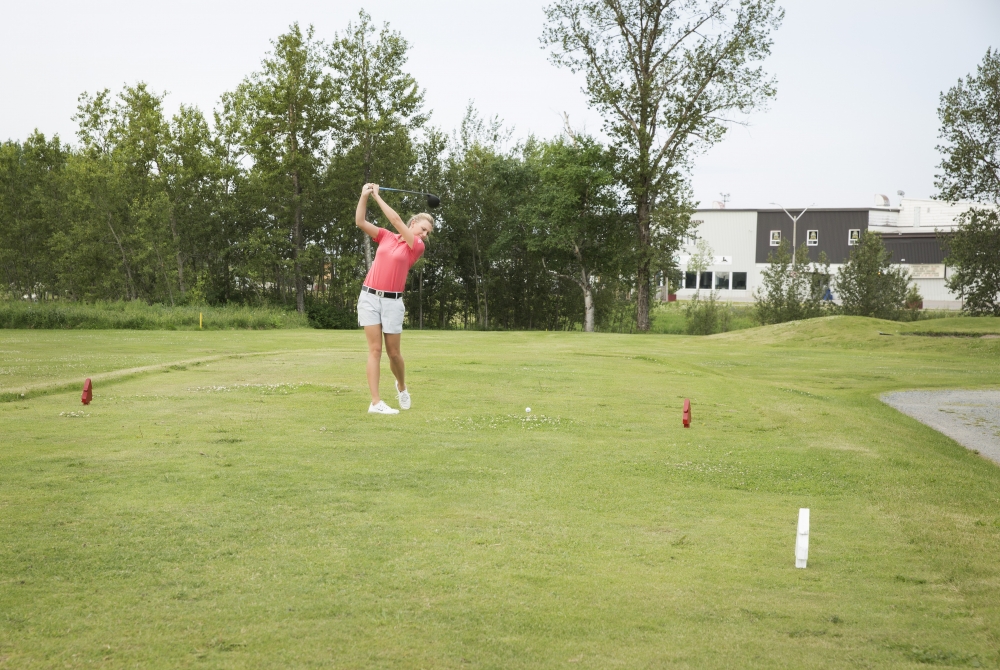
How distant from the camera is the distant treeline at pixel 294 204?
5450 cm

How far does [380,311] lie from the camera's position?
12.7 m

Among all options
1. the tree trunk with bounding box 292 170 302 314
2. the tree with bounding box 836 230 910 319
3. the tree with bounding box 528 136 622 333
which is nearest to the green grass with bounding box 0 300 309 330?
the tree trunk with bounding box 292 170 302 314

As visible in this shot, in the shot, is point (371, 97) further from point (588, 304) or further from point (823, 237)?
point (823, 237)

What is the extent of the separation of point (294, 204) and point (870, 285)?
34.3 meters

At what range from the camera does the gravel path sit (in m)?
13.2

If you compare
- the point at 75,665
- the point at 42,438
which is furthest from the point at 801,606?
the point at 42,438

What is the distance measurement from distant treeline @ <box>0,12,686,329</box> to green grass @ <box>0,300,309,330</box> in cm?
1003

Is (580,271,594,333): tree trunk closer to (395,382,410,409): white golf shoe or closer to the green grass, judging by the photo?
the green grass

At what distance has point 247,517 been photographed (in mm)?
6812

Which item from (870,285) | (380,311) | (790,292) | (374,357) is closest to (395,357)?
(374,357)

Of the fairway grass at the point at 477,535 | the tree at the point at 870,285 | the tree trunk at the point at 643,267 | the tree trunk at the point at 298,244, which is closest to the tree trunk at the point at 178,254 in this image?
the tree trunk at the point at 298,244

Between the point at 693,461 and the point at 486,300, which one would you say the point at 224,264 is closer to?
the point at 486,300

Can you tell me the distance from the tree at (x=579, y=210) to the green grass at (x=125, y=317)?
1712cm

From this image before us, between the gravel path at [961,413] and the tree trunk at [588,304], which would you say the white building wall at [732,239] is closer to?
the tree trunk at [588,304]
